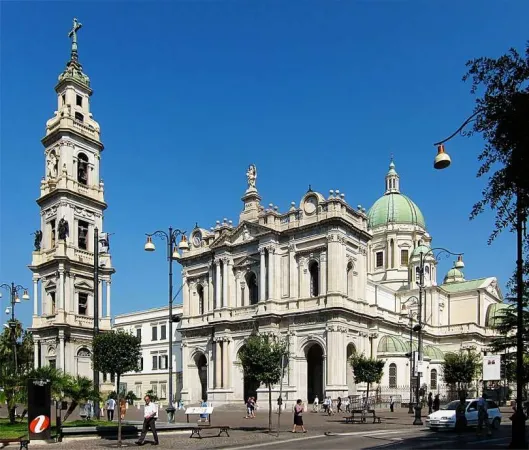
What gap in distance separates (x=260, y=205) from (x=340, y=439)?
38.1m

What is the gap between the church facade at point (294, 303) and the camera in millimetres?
52438

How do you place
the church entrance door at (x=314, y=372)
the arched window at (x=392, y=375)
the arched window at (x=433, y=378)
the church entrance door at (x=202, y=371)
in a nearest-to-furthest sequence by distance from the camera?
the church entrance door at (x=314, y=372) → the arched window at (x=392, y=375) → the church entrance door at (x=202, y=371) → the arched window at (x=433, y=378)

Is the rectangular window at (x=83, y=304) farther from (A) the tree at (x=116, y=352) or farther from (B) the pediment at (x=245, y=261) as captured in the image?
(A) the tree at (x=116, y=352)

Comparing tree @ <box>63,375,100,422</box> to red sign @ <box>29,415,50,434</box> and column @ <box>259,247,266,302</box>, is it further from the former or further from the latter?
column @ <box>259,247,266,302</box>

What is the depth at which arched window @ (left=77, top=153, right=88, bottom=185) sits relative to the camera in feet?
196

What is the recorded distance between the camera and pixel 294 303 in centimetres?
5441

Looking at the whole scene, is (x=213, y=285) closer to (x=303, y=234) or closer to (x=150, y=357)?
(x=303, y=234)

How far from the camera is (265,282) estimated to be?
185 ft

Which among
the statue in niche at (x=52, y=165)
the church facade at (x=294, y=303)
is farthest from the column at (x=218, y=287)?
the statue in niche at (x=52, y=165)

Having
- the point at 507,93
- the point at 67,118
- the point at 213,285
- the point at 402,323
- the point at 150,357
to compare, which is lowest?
the point at 150,357

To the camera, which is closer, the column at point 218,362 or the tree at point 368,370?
the tree at point 368,370

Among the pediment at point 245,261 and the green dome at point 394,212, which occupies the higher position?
the green dome at point 394,212

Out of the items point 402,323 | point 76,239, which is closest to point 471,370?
point 402,323

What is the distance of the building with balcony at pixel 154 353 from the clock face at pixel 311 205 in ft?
81.9
